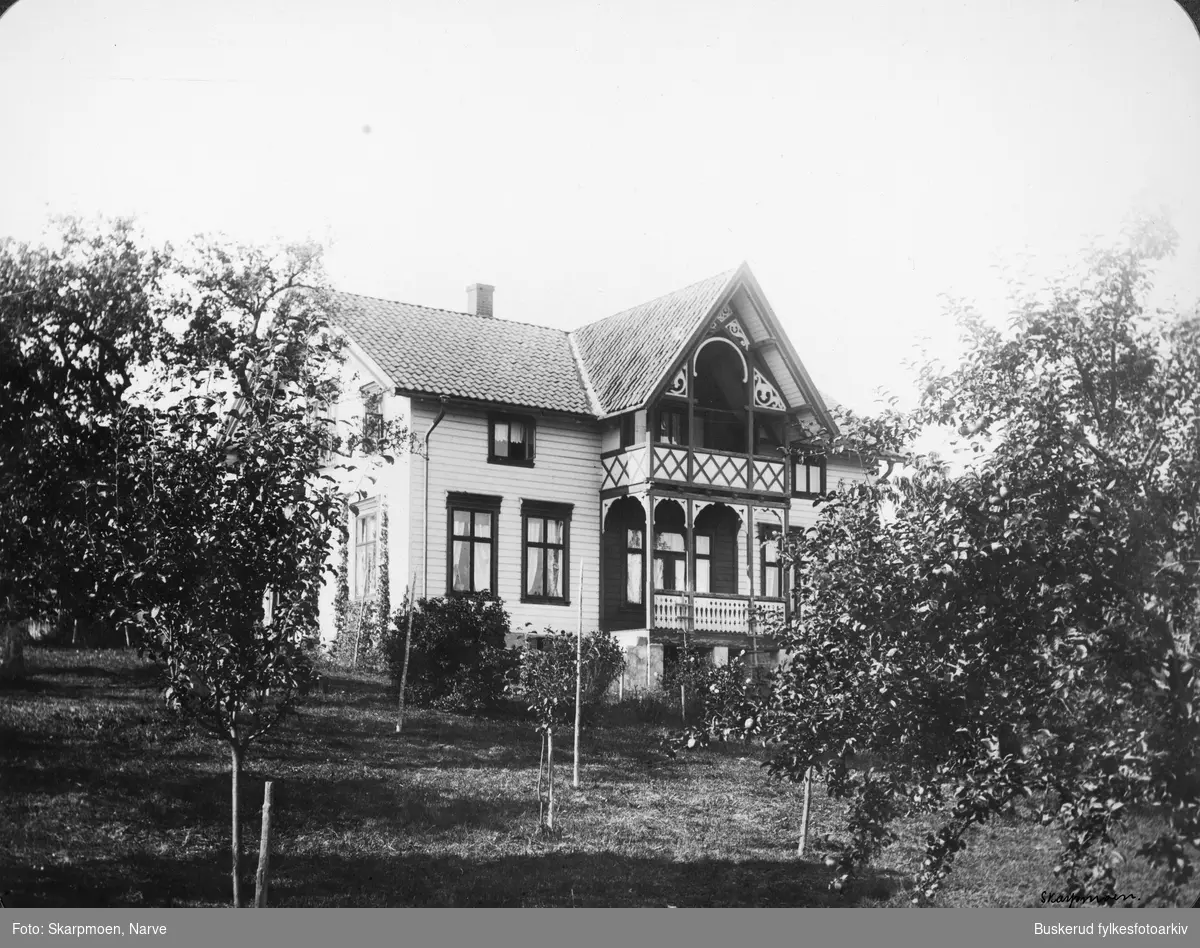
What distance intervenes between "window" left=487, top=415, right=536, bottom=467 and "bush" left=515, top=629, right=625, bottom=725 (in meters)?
2.15

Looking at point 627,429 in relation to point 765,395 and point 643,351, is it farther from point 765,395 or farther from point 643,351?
point 765,395

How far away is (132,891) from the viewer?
6.79 metres

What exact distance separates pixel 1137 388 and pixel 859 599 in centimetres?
198

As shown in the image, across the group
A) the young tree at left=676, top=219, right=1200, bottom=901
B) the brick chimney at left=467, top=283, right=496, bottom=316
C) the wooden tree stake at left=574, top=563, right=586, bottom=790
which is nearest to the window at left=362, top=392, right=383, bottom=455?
the brick chimney at left=467, top=283, right=496, bottom=316

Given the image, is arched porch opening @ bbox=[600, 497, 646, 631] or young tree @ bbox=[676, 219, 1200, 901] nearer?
young tree @ bbox=[676, 219, 1200, 901]

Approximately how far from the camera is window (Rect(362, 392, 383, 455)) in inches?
352

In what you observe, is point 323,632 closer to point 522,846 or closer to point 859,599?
point 522,846

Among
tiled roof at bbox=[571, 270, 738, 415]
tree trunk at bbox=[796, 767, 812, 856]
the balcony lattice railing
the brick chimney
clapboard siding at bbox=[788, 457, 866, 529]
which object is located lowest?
tree trunk at bbox=[796, 767, 812, 856]

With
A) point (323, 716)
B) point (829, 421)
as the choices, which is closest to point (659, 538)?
point (829, 421)

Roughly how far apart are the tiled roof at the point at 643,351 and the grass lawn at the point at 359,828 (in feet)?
17.3

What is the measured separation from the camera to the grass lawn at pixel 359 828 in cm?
705

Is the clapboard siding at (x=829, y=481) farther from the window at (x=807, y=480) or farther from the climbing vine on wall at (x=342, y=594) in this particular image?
the climbing vine on wall at (x=342, y=594)

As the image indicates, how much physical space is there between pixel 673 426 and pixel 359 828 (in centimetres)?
753

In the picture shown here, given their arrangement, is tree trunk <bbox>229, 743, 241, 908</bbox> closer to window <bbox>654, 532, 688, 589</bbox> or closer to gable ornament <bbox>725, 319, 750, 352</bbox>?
window <bbox>654, 532, 688, 589</bbox>
